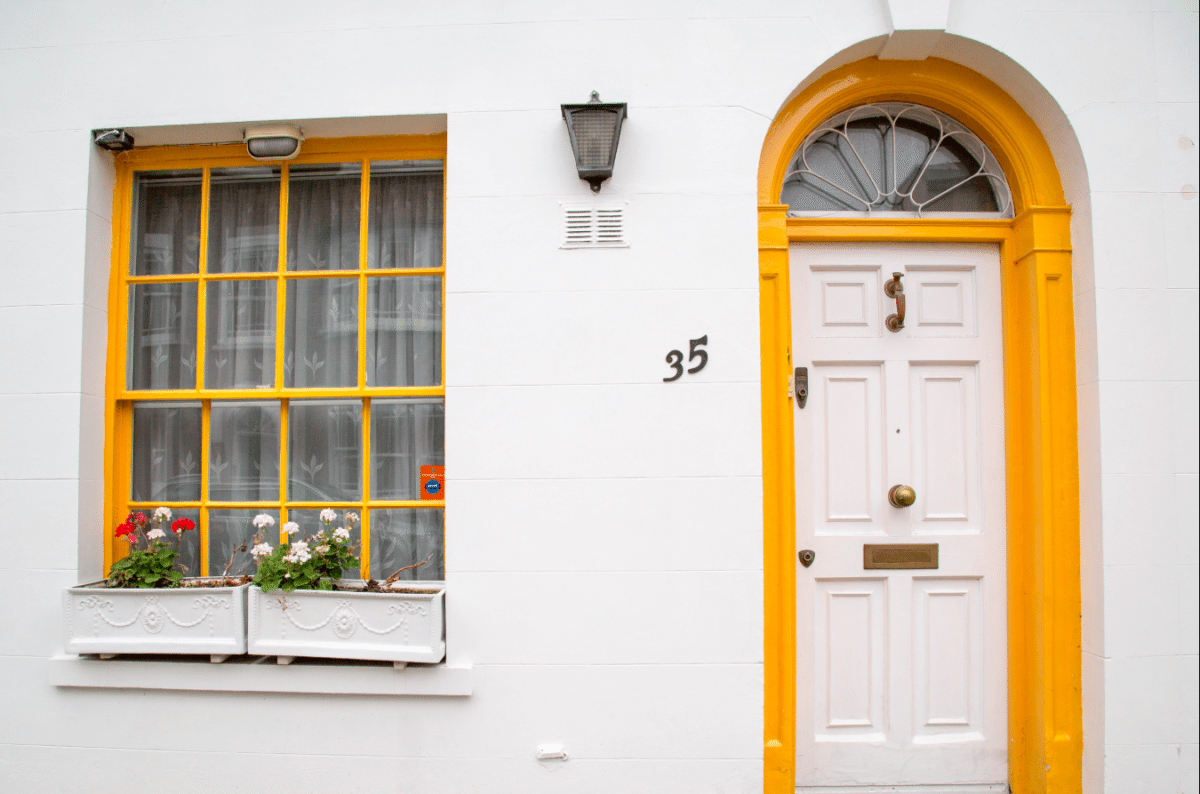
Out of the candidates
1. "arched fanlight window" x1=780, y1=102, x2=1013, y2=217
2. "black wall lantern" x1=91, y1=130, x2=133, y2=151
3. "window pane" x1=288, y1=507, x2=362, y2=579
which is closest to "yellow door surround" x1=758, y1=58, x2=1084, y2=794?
"arched fanlight window" x1=780, y1=102, x2=1013, y2=217

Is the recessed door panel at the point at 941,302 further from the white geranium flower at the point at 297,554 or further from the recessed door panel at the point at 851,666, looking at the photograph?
the white geranium flower at the point at 297,554

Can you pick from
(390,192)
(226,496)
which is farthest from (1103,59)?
(226,496)

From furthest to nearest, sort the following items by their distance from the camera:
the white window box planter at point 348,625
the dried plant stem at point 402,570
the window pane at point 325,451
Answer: the window pane at point 325,451
the dried plant stem at point 402,570
the white window box planter at point 348,625

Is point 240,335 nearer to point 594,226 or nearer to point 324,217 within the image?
point 324,217

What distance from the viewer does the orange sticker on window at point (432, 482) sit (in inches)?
112

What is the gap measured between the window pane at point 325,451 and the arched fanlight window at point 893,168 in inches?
90.7

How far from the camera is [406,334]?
9.52 feet

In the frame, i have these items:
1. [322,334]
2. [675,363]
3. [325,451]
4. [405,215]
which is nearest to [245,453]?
[325,451]

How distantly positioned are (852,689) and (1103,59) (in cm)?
295

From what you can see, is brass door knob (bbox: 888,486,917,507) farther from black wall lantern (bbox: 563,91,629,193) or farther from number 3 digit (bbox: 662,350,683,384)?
black wall lantern (bbox: 563,91,629,193)

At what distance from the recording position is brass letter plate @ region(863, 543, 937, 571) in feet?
9.00

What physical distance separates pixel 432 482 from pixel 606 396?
3.08 feet

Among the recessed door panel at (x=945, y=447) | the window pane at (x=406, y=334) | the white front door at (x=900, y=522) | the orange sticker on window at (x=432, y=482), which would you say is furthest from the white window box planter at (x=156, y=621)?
the recessed door panel at (x=945, y=447)

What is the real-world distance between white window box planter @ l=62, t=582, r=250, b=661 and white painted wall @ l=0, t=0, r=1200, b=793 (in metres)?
0.20
